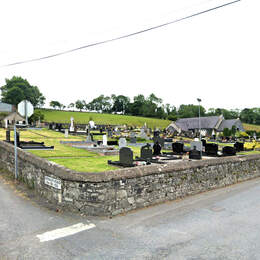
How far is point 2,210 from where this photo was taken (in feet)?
25.0

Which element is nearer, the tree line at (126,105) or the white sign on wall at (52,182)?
the white sign on wall at (52,182)

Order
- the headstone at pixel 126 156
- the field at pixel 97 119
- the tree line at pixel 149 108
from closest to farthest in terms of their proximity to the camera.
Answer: the headstone at pixel 126 156, the field at pixel 97 119, the tree line at pixel 149 108

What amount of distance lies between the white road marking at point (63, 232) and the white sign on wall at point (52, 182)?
175cm

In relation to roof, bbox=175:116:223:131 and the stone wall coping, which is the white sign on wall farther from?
roof, bbox=175:116:223:131

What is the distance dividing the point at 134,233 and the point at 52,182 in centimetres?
354

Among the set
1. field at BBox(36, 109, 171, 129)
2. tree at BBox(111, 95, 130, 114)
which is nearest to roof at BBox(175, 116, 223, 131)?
field at BBox(36, 109, 171, 129)

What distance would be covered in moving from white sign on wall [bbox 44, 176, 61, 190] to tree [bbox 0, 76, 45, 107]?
85576 mm

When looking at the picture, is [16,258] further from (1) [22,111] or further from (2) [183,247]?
(1) [22,111]

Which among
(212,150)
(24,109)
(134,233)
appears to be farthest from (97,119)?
(134,233)

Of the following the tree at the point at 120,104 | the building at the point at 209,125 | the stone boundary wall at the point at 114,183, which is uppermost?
the tree at the point at 120,104

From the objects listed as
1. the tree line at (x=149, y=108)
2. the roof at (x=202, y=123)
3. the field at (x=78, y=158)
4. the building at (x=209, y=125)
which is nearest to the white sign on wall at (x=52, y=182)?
the field at (x=78, y=158)

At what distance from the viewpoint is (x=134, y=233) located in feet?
20.9

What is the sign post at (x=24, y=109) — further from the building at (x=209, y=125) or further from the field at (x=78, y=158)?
the building at (x=209, y=125)

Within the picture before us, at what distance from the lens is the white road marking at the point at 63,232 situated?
5901mm
